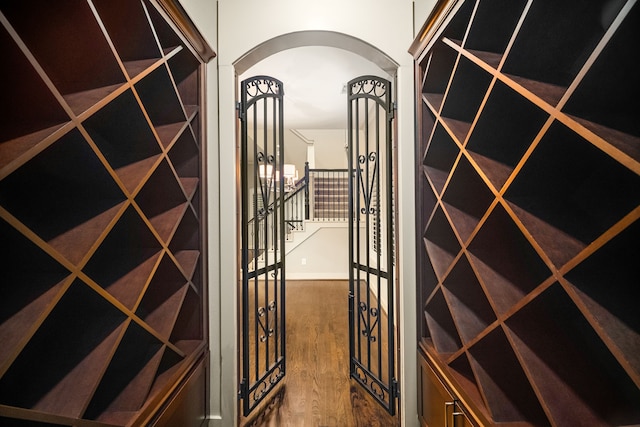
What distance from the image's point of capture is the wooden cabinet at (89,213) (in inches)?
28.1

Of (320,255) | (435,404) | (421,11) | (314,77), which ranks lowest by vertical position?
(435,404)

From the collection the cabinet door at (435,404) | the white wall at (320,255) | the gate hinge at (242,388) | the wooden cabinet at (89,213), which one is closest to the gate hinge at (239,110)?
the wooden cabinet at (89,213)

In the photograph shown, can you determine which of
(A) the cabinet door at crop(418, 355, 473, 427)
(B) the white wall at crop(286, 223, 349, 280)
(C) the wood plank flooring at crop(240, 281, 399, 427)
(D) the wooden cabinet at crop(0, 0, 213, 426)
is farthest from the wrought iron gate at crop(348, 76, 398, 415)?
(B) the white wall at crop(286, 223, 349, 280)

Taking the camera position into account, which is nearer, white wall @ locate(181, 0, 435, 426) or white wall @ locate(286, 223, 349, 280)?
white wall @ locate(181, 0, 435, 426)

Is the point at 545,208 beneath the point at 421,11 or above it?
beneath

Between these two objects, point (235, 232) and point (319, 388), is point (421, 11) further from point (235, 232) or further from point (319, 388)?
point (319, 388)

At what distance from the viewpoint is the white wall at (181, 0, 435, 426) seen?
1.74 m

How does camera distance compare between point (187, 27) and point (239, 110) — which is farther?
point (239, 110)

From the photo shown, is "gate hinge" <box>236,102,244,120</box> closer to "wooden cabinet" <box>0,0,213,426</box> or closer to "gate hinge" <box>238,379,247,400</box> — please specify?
"wooden cabinet" <box>0,0,213,426</box>

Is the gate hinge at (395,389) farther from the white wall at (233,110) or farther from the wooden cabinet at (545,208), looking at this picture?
the wooden cabinet at (545,208)

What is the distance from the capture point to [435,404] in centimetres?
143

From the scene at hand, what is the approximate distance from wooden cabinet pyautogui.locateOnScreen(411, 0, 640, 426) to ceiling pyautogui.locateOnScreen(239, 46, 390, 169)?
6.22ft

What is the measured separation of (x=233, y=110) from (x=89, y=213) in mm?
1031

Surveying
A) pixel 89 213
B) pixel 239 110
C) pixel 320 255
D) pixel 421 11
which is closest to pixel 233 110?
pixel 239 110
